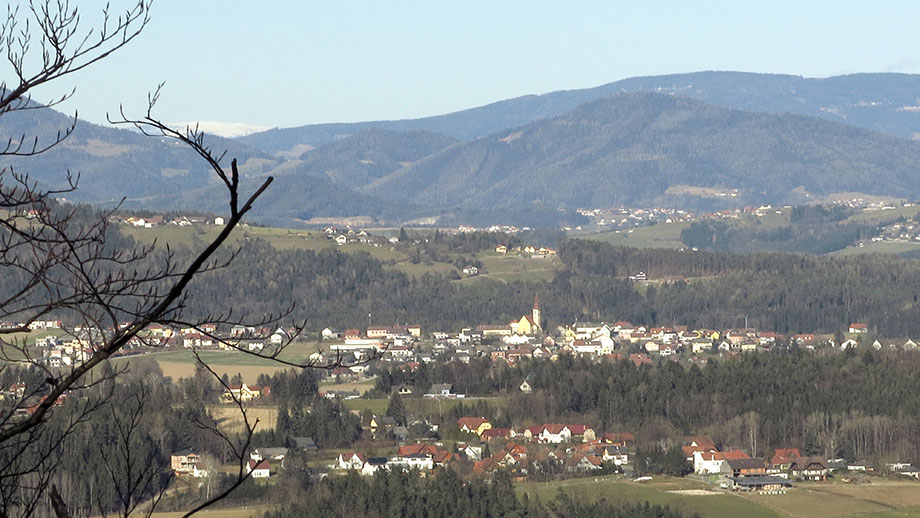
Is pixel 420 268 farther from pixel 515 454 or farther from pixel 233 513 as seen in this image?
pixel 233 513

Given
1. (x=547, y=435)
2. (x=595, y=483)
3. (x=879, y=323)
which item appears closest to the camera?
(x=595, y=483)

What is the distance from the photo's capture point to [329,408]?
77500 mm

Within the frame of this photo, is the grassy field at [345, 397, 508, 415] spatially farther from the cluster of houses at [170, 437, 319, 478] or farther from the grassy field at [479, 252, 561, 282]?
the grassy field at [479, 252, 561, 282]

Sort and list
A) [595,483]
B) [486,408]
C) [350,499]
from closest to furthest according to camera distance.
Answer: [350,499]
[595,483]
[486,408]

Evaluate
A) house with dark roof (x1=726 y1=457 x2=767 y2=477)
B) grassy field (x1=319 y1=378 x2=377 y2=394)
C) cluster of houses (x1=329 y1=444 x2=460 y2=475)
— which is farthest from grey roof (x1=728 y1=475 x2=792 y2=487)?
grassy field (x1=319 y1=378 x2=377 y2=394)

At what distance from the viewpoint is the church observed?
130413mm

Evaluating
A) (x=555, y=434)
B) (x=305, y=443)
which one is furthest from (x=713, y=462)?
(x=305, y=443)

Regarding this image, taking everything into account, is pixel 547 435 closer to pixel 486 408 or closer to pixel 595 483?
pixel 486 408

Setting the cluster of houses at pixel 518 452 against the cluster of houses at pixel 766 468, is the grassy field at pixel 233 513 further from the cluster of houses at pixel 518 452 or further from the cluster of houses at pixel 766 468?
the cluster of houses at pixel 766 468

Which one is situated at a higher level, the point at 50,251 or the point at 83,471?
the point at 50,251

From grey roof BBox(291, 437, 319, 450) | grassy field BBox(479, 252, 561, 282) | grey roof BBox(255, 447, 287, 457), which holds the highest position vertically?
grassy field BBox(479, 252, 561, 282)

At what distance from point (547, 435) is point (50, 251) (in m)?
70.3

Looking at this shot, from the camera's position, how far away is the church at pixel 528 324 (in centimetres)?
13041

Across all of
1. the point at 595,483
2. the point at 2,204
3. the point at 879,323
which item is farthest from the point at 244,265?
the point at 2,204
